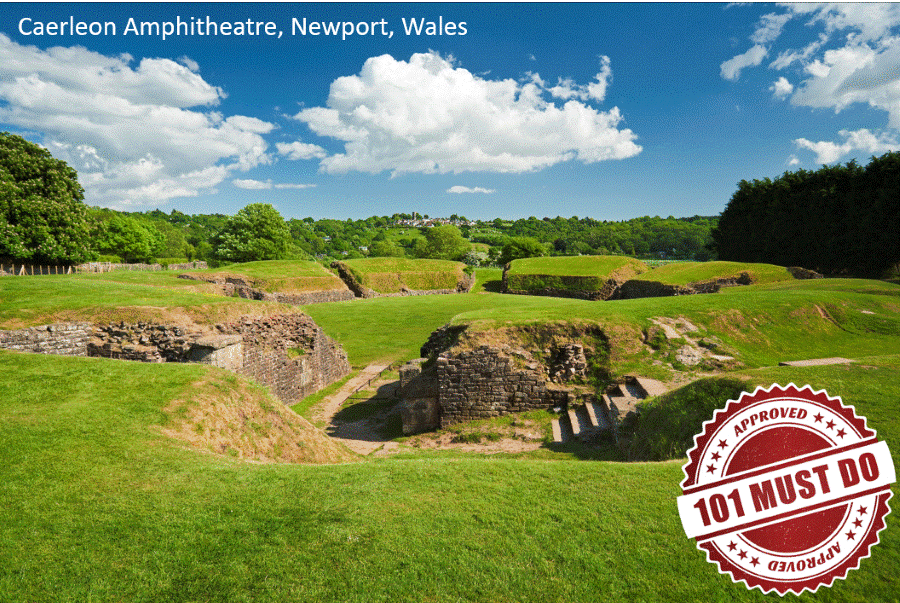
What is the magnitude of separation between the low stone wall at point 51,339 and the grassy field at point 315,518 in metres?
3.05

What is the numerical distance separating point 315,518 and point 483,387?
31.2ft

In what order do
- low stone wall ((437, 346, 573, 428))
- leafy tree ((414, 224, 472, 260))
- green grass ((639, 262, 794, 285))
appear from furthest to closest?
leafy tree ((414, 224, 472, 260)), green grass ((639, 262, 794, 285)), low stone wall ((437, 346, 573, 428))

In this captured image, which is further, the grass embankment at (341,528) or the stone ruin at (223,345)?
the stone ruin at (223,345)

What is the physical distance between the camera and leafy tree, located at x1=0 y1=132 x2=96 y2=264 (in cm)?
3077

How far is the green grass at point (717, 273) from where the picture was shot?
3888cm

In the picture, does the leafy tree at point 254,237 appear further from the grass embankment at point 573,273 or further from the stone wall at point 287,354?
the stone wall at point 287,354

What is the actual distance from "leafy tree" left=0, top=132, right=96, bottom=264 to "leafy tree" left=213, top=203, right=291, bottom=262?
100 ft

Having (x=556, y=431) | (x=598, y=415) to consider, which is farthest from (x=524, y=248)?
(x=556, y=431)

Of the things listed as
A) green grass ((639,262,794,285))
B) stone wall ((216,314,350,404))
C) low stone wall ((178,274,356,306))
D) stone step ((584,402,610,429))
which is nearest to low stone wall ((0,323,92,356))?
stone wall ((216,314,350,404))

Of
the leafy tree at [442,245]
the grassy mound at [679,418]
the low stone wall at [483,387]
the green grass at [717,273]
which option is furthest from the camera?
the leafy tree at [442,245]

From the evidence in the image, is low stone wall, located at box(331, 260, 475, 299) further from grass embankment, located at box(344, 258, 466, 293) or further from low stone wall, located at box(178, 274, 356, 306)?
low stone wall, located at box(178, 274, 356, 306)

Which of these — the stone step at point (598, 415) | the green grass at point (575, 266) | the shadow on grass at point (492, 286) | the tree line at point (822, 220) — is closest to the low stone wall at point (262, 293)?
the shadow on grass at point (492, 286)

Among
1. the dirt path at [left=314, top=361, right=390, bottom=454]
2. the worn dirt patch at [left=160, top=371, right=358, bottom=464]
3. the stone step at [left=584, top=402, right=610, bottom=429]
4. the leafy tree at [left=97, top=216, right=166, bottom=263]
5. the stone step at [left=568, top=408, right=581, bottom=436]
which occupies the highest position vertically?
the leafy tree at [left=97, top=216, right=166, bottom=263]

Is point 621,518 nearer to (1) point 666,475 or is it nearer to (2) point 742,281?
(1) point 666,475
